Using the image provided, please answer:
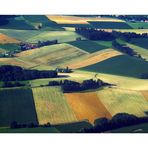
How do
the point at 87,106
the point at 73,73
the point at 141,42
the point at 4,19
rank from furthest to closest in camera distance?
the point at 141,42 → the point at 4,19 → the point at 73,73 → the point at 87,106

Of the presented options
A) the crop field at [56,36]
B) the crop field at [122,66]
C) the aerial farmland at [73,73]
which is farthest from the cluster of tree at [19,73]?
the crop field at [56,36]

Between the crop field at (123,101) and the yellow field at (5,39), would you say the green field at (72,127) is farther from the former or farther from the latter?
the yellow field at (5,39)

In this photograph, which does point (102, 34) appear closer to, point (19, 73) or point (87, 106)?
point (87, 106)

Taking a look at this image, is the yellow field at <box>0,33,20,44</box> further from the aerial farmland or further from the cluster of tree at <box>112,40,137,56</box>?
the cluster of tree at <box>112,40,137,56</box>

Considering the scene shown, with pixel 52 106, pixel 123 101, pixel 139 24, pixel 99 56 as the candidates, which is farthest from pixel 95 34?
pixel 52 106
